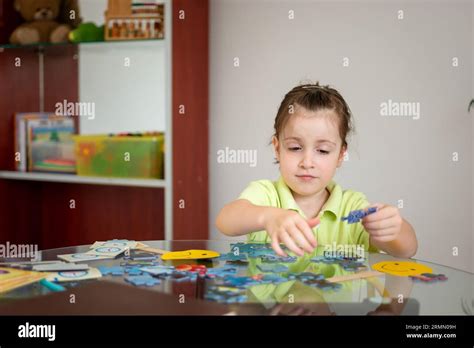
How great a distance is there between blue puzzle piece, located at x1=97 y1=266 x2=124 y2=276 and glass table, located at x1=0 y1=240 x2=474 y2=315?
0.02m

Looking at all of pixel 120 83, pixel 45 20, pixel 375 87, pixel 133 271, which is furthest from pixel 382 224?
pixel 45 20

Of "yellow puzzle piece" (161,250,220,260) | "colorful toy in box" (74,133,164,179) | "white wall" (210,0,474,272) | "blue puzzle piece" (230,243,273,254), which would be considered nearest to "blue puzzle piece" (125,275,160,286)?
"yellow puzzle piece" (161,250,220,260)

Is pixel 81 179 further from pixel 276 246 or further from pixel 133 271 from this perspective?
pixel 276 246

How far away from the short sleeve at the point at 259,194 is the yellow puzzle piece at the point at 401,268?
436 mm

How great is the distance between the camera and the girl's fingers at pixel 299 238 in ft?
3.26

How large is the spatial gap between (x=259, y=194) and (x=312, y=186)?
130mm

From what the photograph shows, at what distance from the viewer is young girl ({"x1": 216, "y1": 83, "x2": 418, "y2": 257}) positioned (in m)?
1.39

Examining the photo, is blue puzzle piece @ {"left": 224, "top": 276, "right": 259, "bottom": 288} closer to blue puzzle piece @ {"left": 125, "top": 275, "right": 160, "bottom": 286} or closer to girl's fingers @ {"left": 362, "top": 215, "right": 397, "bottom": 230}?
blue puzzle piece @ {"left": 125, "top": 275, "right": 160, "bottom": 286}

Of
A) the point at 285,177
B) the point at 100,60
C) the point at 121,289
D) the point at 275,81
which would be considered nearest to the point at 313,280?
the point at 121,289

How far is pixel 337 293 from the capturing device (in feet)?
3.07

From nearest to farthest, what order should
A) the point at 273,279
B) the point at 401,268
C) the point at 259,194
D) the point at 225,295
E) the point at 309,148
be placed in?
1. the point at 225,295
2. the point at 273,279
3. the point at 401,268
4. the point at 309,148
5. the point at 259,194

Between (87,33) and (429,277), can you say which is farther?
(87,33)

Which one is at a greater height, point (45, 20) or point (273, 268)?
point (45, 20)
